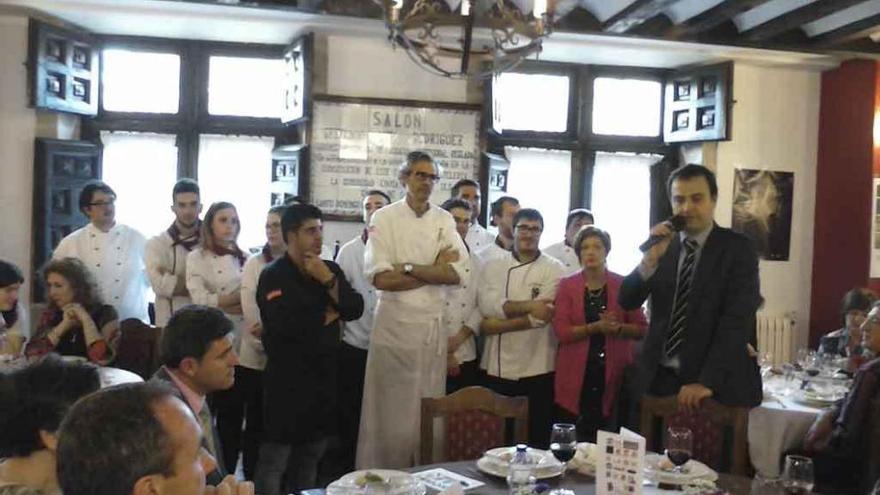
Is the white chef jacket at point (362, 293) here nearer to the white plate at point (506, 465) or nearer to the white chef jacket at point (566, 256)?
the white chef jacket at point (566, 256)

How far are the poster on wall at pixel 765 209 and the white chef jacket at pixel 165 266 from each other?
13.2 ft

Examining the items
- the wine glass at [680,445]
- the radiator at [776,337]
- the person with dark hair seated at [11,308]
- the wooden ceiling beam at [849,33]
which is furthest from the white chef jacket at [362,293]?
the wooden ceiling beam at [849,33]

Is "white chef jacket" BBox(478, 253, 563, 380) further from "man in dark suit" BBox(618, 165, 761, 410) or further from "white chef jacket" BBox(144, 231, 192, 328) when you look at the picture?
"white chef jacket" BBox(144, 231, 192, 328)

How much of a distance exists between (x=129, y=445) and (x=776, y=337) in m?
5.95

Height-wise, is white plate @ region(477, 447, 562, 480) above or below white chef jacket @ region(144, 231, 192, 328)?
below

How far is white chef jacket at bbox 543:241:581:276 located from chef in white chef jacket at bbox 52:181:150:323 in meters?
2.38

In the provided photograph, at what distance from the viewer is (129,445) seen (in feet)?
4.20

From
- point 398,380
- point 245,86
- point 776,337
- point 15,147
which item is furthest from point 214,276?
point 776,337

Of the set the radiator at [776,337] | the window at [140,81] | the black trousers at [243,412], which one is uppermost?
the window at [140,81]

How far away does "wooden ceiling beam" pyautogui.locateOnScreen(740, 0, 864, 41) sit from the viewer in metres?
5.06

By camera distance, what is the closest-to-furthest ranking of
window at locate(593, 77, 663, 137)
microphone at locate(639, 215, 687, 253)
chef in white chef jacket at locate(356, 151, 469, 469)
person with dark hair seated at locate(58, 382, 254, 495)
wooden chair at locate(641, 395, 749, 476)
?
person with dark hair seated at locate(58, 382, 254, 495) < wooden chair at locate(641, 395, 749, 476) < microphone at locate(639, 215, 687, 253) < chef in white chef jacket at locate(356, 151, 469, 469) < window at locate(593, 77, 663, 137)

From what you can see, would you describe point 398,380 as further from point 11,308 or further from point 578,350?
point 11,308

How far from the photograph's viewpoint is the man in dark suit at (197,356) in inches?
93.7

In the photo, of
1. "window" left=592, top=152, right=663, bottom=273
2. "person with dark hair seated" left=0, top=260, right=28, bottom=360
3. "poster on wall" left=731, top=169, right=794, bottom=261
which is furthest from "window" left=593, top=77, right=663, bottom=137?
"person with dark hair seated" left=0, top=260, right=28, bottom=360
